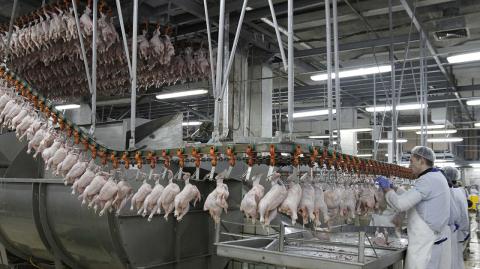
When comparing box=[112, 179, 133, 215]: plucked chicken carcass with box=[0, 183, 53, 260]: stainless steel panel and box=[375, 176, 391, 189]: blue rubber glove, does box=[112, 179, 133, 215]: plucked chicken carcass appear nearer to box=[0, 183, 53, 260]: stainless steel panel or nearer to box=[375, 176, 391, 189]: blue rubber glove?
box=[375, 176, 391, 189]: blue rubber glove

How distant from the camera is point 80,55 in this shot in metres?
5.77

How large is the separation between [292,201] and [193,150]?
0.83 m

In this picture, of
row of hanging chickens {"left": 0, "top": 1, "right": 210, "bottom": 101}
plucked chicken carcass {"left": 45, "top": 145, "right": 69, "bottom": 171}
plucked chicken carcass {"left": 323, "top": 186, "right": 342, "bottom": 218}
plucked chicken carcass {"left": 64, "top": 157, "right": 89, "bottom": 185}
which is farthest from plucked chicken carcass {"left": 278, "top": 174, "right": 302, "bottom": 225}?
row of hanging chickens {"left": 0, "top": 1, "right": 210, "bottom": 101}

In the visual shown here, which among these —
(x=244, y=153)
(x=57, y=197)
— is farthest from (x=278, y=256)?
(x=57, y=197)

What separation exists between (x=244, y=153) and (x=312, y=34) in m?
6.86

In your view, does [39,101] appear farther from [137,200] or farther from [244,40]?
[244,40]

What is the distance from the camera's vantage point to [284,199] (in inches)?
121

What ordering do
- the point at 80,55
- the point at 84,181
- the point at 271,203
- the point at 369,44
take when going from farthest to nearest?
the point at 369,44, the point at 80,55, the point at 84,181, the point at 271,203

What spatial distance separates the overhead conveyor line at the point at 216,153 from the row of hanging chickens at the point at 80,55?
803 mm

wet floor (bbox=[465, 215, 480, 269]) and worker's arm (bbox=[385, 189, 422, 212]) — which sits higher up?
worker's arm (bbox=[385, 189, 422, 212])

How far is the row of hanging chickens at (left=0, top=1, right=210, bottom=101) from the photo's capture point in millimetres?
5355

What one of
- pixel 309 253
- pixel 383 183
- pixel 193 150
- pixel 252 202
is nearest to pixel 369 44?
pixel 383 183

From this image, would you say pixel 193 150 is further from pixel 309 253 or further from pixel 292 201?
pixel 309 253

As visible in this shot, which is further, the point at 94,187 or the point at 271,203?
the point at 94,187
